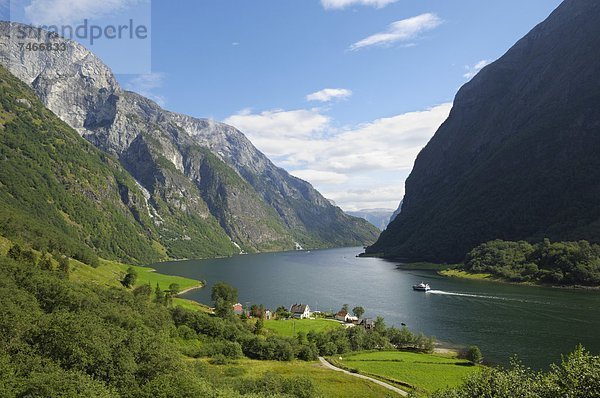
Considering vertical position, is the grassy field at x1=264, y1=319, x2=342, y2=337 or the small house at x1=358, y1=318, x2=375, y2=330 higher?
the small house at x1=358, y1=318, x2=375, y2=330

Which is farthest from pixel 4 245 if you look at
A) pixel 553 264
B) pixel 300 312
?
pixel 553 264

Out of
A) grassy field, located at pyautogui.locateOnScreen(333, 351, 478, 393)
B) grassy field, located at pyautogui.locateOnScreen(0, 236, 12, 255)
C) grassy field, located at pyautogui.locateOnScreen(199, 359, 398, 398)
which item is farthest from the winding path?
grassy field, located at pyautogui.locateOnScreen(0, 236, 12, 255)

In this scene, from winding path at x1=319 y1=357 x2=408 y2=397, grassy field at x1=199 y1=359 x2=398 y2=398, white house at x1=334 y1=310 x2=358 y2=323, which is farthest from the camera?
white house at x1=334 y1=310 x2=358 y2=323

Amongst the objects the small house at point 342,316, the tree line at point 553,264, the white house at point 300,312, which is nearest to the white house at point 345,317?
the small house at point 342,316

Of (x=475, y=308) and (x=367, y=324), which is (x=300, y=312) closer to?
(x=367, y=324)

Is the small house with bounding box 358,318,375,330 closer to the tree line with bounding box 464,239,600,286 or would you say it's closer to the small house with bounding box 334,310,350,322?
→ the small house with bounding box 334,310,350,322

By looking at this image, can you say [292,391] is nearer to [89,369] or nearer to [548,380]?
[89,369]
